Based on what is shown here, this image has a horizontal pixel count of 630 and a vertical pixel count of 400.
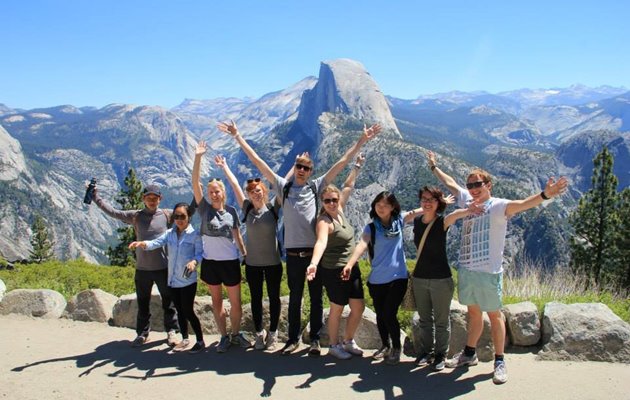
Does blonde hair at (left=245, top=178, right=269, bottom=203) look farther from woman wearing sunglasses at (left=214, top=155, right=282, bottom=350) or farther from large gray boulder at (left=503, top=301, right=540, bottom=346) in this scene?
large gray boulder at (left=503, top=301, right=540, bottom=346)

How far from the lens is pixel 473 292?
6.65 metres

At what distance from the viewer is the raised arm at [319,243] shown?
656 centimetres

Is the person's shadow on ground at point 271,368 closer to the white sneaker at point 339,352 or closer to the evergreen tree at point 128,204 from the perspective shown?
the white sneaker at point 339,352

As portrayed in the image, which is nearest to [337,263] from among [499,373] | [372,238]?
[372,238]

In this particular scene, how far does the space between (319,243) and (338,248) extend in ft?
1.44

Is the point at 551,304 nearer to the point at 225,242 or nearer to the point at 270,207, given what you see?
the point at 270,207

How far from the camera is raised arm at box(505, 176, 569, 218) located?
5973 millimetres

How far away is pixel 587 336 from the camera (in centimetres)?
723

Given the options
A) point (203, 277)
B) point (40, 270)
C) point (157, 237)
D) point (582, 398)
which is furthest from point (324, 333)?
point (40, 270)

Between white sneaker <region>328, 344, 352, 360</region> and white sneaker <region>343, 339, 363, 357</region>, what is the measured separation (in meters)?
0.09

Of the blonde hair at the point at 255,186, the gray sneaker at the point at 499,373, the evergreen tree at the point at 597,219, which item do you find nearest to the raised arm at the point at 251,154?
the blonde hair at the point at 255,186

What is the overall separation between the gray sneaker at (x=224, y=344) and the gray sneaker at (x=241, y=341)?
5.6 inches

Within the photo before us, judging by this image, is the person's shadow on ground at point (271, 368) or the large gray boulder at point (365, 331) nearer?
the person's shadow on ground at point (271, 368)

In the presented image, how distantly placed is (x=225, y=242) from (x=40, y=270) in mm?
8652
